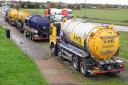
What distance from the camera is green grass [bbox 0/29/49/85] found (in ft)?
51.8

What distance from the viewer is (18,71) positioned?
703 inches

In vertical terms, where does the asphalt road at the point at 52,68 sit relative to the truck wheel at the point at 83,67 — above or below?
below

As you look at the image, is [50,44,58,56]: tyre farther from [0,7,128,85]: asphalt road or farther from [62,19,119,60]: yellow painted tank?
[62,19,119,60]: yellow painted tank

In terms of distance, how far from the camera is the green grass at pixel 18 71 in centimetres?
1580

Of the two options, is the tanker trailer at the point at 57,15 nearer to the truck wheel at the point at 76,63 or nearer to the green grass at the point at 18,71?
the green grass at the point at 18,71

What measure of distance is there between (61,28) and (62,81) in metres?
6.14

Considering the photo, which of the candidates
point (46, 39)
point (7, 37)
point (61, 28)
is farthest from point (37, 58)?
point (7, 37)

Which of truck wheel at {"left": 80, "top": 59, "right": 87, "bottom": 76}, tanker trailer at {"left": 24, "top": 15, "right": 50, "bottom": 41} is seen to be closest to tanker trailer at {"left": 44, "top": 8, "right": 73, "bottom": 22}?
tanker trailer at {"left": 24, "top": 15, "right": 50, "bottom": 41}

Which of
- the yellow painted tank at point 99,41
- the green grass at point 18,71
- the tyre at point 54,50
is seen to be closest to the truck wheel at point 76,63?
the yellow painted tank at point 99,41

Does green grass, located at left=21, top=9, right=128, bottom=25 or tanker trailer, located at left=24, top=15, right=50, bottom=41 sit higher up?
tanker trailer, located at left=24, top=15, right=50, bottom=41

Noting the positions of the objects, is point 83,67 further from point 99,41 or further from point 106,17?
point 106,17

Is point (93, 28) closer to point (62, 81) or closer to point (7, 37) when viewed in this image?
point (62, 81)

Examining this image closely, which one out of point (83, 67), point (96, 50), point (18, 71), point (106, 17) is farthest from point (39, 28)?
point (106, 17)

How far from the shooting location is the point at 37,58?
23.3 meters
